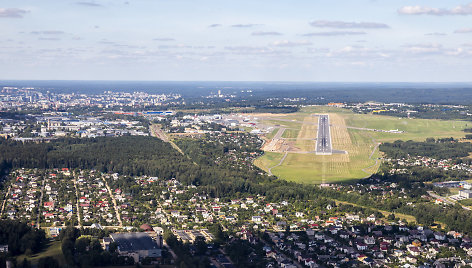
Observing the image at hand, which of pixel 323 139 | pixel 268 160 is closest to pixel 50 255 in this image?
pixel 268 160

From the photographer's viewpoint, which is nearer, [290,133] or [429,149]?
[429,149]

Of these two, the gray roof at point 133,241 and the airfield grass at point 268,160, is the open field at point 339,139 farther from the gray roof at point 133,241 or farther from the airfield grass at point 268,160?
the gray roof at point 133,241

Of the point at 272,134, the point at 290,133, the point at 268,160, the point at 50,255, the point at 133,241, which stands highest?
the point at 290,133

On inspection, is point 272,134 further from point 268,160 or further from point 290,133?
point 268,160

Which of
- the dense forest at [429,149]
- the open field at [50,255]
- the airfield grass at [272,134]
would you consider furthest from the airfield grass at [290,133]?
the open field at [50,255]

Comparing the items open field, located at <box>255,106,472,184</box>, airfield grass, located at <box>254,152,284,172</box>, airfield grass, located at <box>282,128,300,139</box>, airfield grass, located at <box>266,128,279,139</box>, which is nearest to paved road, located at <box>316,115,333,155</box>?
open field, located at <box>255,106,472,184</box>
